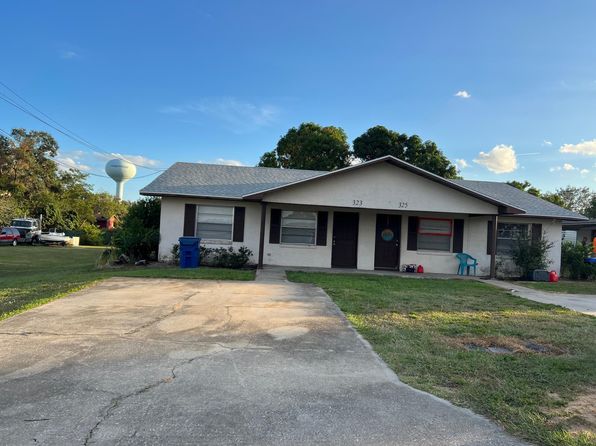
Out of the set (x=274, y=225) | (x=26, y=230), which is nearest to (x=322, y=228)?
(x=274, y=225)

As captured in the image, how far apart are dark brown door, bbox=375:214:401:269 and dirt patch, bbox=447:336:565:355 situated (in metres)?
9.57

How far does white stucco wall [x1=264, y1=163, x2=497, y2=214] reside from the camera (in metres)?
14.1

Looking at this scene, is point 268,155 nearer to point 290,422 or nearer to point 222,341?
point 222,341

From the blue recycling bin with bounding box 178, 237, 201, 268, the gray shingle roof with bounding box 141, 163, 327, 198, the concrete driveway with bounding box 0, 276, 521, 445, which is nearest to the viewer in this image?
the concrete driveway with bounding box 0, 276, 521, 445

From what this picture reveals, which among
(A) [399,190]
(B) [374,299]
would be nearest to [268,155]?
(A) [399,190]

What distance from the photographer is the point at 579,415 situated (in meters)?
3.63

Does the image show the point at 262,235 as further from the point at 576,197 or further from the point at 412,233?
the point at 576,197

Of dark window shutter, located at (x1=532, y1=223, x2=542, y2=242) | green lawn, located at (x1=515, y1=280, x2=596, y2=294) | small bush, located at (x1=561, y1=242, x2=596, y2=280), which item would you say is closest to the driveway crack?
green lawn, located at (x1=515, y1=280, x2=596, y2=294)

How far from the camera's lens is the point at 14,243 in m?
29.5

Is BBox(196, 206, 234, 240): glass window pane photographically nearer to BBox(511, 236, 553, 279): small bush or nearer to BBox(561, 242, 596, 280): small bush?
BBox(511, 236, 553, 279): small bush

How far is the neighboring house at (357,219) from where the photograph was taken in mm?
14227

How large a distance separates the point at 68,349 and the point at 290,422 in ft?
10.6

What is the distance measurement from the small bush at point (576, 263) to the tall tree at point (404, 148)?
50.3ft

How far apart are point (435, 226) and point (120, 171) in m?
62.9
